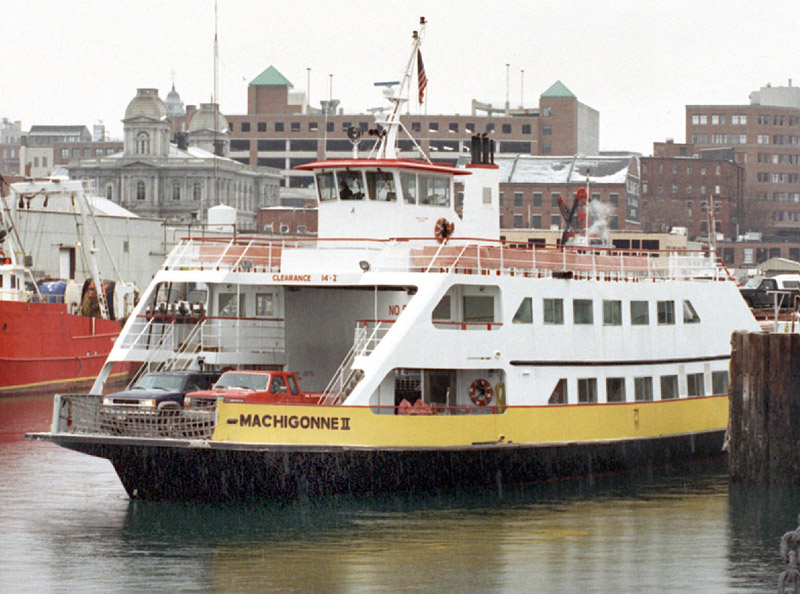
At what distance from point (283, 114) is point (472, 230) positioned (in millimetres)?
163986

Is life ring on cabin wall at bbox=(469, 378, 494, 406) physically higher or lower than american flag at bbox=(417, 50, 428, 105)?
lower

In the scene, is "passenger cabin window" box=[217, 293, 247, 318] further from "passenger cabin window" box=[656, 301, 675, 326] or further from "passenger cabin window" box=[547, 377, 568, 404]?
"passenger cabin window" box=[656, 301, 675, 326]

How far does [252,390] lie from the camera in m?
31.7

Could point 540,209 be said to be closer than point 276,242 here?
No

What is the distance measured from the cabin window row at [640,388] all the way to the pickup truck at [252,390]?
5.67 m

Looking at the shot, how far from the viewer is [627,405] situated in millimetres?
36000

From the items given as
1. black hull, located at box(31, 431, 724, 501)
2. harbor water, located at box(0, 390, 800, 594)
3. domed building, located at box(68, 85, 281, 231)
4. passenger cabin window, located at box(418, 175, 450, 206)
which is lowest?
harbor water, located at box(0, 390, 800, 594)

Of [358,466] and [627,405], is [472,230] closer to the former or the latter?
[627,405]

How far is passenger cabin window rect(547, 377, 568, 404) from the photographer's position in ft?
112

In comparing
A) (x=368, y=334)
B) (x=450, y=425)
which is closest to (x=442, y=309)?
(x=368, y=334)

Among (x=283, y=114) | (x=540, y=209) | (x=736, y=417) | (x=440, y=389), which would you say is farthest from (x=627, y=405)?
(x=283, y=114)

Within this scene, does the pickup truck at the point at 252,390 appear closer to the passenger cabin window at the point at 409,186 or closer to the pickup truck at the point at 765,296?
the passenger cabin window at the point at 409,186

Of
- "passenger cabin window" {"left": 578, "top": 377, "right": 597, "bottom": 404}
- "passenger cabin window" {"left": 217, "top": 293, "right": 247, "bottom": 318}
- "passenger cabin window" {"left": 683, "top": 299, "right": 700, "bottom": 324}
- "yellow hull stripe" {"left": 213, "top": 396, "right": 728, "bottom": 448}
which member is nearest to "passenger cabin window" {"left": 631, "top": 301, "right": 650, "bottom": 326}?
→ "passenger cabin window" {"left": 683, "top": 299, "right": 700, "bottom": 324}

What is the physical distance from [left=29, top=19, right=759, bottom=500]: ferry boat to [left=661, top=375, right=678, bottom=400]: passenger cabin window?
0.39ft
